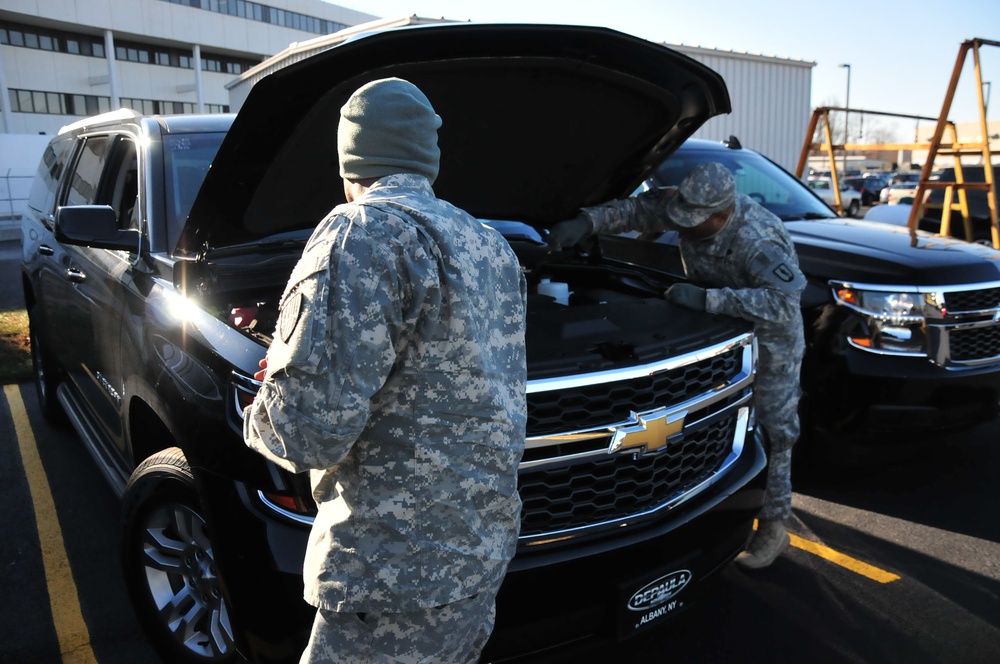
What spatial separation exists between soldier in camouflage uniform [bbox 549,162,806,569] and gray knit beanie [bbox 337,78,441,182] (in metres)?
1.92

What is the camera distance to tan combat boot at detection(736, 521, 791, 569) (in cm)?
338

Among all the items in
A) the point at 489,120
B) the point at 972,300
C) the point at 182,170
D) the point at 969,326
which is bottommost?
the point at 969,326

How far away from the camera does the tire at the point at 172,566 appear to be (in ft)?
7.95

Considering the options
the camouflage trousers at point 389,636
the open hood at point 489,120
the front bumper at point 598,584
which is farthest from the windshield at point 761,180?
the camouflage trousers at point 389,636

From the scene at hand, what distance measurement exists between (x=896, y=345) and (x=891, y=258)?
19.9 inches

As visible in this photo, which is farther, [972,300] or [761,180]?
[761,180]

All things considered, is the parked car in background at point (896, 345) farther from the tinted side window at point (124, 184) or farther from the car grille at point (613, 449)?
the tinted side window at point (124, 184)

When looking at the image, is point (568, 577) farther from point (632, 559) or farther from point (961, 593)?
point (961, 593)

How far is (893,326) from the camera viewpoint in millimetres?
4023

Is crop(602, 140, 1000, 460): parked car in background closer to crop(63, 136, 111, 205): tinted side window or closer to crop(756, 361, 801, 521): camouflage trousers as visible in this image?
crop(756, 361, 801, 521): camouflage trousers

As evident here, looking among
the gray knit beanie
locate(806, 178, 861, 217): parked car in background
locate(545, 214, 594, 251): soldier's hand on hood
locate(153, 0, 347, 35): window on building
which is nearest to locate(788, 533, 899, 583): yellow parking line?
locate(545, 214, 594, 251): soldier's hand on hood

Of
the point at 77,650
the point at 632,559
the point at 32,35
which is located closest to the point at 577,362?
the point at 632,559

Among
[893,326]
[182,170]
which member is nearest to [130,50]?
[182,170]

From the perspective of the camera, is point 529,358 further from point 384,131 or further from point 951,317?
point 951,317
